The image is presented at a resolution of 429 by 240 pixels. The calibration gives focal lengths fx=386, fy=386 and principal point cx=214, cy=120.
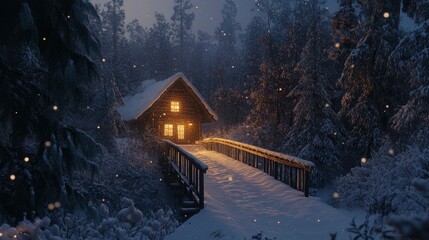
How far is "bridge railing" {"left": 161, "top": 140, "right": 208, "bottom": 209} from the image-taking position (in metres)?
10.7

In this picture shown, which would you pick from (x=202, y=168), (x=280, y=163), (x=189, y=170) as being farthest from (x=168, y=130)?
(x=202, y=168)

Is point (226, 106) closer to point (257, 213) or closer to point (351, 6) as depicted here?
point (351, 6)

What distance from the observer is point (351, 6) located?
24656mm

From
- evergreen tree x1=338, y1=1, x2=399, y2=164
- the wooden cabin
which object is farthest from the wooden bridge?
the wooden cabin

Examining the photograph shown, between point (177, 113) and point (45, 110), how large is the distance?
30.5 m

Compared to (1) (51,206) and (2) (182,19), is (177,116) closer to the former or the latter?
(1) (51,206)

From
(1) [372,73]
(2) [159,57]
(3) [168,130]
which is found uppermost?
(2) [159,57]

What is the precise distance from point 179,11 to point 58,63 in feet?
283

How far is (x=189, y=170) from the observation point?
1301cm

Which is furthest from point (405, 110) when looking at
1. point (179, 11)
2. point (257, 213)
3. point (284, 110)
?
point (179, 11)

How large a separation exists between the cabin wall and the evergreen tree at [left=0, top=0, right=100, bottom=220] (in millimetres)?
28953

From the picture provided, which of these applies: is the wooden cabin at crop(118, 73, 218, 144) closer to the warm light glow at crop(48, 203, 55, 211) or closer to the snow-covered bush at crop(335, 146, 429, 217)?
the snow-covered bush at crop(335, 146, 429, 217)

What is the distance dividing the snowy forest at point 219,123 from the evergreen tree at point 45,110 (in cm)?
2

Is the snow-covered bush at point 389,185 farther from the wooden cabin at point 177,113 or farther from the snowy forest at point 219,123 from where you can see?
the wooden cabin at point 177,113
